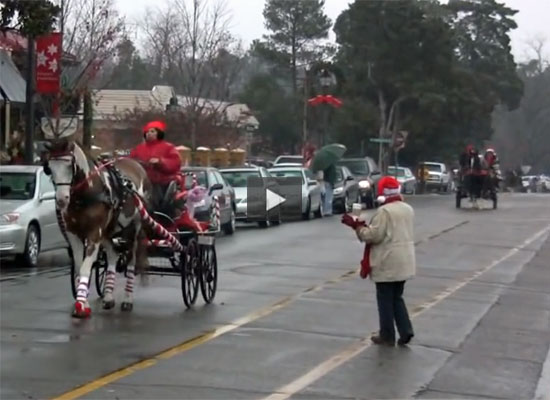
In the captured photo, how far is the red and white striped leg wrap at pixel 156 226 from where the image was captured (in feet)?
45.8

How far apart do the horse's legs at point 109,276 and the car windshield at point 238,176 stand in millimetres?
17880

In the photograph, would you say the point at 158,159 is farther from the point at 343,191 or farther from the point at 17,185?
the point at 343,191

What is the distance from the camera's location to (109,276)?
46.4ft

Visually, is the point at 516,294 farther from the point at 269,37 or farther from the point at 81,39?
the point at 269,37

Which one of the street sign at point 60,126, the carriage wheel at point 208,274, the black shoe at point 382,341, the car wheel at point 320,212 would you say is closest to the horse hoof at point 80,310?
the carriage wheel at point 208,274

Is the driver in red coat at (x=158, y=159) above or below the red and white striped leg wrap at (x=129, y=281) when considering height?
above

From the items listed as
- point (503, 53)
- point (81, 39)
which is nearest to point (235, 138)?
point (81, 39)

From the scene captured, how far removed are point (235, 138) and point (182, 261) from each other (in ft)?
133

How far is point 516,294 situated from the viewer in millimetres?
17719

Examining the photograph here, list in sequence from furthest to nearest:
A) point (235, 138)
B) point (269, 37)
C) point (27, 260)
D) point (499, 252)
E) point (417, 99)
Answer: point (269, 37) < point (417, 99) < point (235, 138) < point (499, 252) < point (27, 260)

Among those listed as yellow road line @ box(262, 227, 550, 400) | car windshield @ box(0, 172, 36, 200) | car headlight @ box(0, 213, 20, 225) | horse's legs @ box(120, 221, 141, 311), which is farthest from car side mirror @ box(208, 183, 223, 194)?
horse's legs @ box(120, 221, 141, 311)

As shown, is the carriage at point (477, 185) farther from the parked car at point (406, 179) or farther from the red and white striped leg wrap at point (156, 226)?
the red and white striped leg wrap at point (156, 226)

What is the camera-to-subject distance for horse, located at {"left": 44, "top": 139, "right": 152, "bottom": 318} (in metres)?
13.2

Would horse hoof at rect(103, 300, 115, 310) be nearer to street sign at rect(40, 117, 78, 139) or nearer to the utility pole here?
the utility pole
